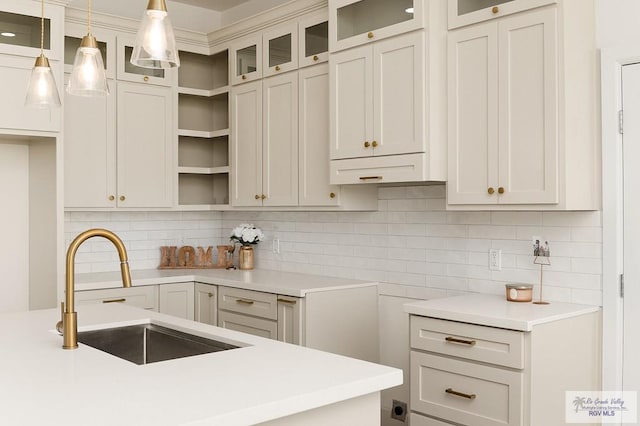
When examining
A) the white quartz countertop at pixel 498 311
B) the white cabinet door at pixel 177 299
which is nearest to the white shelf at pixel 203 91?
the white cabinet door at pixel 177 299

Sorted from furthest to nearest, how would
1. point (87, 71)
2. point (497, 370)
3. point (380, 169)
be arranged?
point (380, 169)
point (497, 370)
point (87, 71)

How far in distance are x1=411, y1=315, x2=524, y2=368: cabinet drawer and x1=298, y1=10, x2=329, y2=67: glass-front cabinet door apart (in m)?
1.91

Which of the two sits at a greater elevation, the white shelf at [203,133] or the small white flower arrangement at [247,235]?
the white shelf at [203,133]

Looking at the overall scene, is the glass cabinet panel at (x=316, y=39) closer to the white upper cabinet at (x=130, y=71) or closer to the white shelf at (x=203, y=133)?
the white shelf at (x=203, y=133)

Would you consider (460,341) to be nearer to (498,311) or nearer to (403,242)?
(498,311)

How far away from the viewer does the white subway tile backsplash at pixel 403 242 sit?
10.6 ft

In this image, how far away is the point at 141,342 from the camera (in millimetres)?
2643

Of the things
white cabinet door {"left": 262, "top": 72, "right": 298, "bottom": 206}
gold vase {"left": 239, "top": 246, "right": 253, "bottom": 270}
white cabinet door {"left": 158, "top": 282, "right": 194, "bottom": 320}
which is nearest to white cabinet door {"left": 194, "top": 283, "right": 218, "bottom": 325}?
white cabinet door {"left": 158, "top": 282, "right": 194, "bottom": 320}

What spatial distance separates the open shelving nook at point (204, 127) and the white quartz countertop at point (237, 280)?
25.8 inches

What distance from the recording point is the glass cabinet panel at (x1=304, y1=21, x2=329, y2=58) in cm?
418

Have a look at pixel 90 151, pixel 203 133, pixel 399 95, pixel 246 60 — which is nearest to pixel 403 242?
pixel 399 95

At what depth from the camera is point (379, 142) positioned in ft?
12.0

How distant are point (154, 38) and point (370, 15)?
2176mm

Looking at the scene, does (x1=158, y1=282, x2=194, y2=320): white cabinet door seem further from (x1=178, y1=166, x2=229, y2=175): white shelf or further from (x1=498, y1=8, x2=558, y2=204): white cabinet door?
(x1=498, y1=8, x2=558, y2=204): white cabinet door
